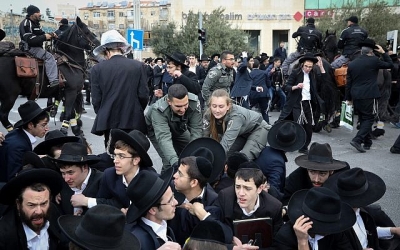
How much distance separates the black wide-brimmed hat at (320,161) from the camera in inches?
168

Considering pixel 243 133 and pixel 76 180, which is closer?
pixel 76 180

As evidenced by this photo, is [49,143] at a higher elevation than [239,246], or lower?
higher

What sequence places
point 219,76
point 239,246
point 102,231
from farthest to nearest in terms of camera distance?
point 219,76, point 239,246, point 102,231

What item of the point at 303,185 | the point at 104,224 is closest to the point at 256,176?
the point at 303,185

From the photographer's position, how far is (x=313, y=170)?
4285mm

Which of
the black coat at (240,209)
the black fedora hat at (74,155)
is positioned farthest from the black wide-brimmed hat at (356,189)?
the black fedora hat at (74,155)

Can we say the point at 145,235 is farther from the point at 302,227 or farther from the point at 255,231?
the point at 302,227

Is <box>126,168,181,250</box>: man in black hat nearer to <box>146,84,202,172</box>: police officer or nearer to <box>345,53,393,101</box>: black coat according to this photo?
<box>146,84,202,172</box>: police officer

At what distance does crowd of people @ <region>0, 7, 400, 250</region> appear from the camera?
305 centimetres

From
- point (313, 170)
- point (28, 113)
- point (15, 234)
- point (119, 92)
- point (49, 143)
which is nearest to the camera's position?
point (15, 234)

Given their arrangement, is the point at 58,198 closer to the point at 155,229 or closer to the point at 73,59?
the point at 155,229

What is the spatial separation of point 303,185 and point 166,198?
71.7 inches

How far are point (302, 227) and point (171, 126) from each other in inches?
95.6

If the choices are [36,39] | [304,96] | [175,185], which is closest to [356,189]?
[175,185]
